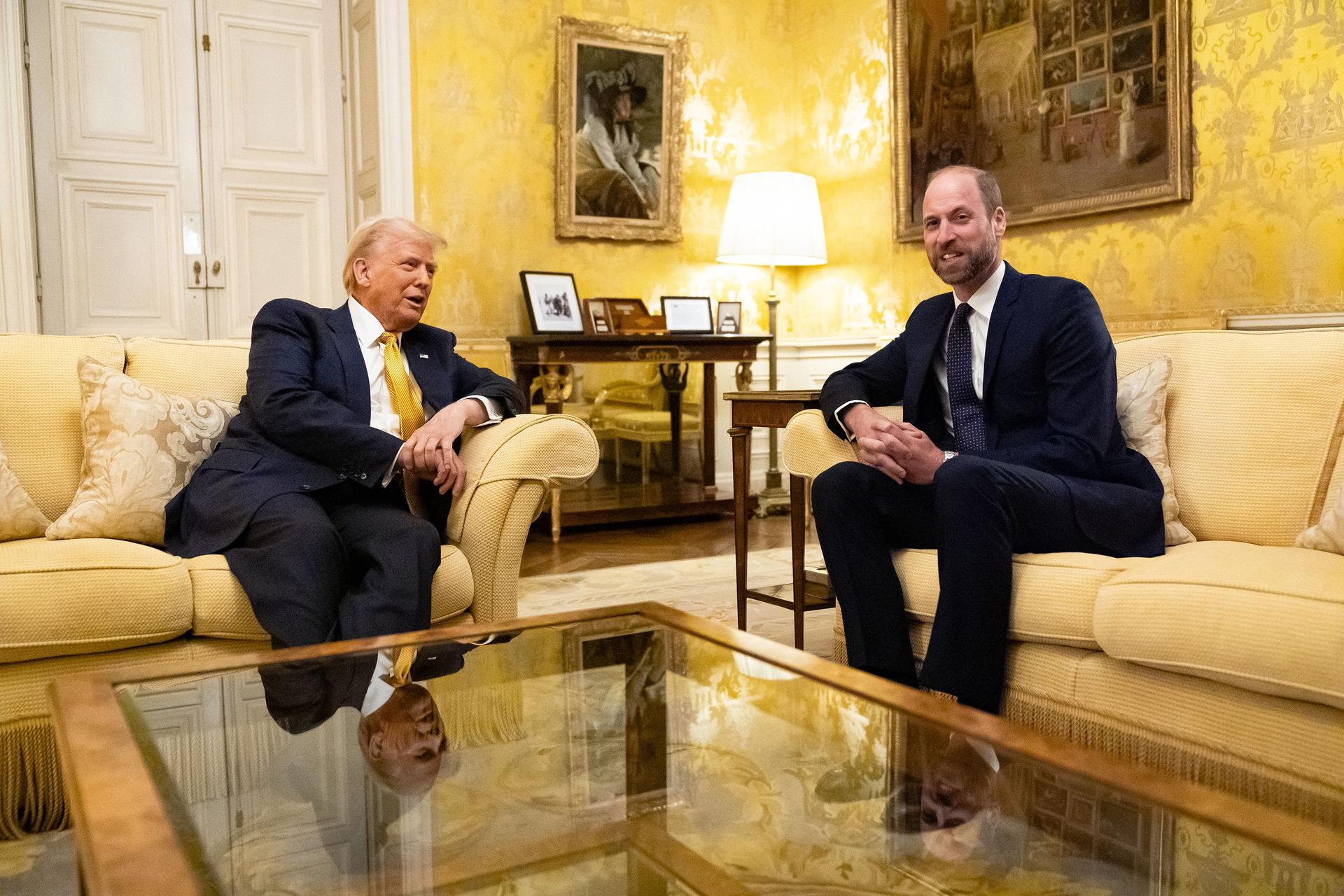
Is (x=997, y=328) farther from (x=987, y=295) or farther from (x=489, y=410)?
(x=489, y=410)

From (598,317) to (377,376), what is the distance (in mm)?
3014

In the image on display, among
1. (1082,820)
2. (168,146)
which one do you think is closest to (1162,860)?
(1082,820)

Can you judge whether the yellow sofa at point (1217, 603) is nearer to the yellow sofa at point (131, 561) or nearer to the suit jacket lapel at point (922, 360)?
the suit jacket lapel at point (922, 360)

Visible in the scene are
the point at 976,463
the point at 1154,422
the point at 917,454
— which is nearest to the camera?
the point at 976,463

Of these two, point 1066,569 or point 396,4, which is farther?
point 396,4

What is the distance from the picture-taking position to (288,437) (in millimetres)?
2596

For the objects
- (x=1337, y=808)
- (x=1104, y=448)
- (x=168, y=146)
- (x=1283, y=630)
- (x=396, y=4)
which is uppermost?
(x=396, y=4)

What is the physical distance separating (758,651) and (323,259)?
4746 millimetres

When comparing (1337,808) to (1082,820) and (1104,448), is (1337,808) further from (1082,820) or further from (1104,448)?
(1104,448)

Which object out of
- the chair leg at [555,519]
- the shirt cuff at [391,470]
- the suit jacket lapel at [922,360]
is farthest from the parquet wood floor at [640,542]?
the suit jacket lapel at [922,360]

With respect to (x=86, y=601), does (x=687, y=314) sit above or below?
above

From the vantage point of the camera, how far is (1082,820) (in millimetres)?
1105

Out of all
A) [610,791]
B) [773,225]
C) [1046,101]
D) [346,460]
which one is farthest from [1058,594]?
[773,225]

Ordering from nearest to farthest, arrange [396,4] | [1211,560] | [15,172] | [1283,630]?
[1283,630] < [1211,560] < [15,172] < [396,4]
